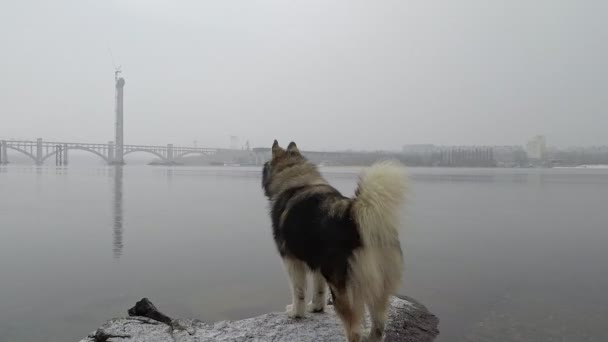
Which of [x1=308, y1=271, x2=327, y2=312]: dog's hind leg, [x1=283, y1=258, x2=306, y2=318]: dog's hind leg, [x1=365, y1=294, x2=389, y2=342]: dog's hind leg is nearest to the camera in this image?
[x1=365, y1=294, x2=389, y2=342]: dog's hind leg

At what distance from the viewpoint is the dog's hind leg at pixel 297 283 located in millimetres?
4371

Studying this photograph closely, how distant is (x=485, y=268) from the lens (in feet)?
27.0

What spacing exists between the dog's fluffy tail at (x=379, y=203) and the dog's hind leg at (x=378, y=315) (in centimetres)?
55

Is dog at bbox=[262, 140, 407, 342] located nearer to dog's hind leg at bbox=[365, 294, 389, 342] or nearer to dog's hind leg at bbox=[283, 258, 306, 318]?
dog's hind leg at bbox=[365, 294, 389, 342]

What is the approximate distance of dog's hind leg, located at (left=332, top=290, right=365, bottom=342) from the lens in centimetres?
350

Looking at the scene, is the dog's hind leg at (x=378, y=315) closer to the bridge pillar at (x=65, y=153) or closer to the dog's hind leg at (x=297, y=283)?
the dog's hind leg at (x=297, y=283)

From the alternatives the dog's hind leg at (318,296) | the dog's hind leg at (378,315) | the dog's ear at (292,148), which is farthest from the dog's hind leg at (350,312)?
the dog's ear at (292,148)

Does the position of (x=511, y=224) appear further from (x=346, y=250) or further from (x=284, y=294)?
(x=346, y=250)

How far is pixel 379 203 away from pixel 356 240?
0.35 m

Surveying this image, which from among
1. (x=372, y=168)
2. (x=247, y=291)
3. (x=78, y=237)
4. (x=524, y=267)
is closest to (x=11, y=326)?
(x=247, y=291)

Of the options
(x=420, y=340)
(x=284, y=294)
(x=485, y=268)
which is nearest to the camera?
(x=420, y=340)

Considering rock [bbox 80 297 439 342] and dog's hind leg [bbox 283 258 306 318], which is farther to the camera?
dog's hind leg [bbox 283 258 306 318]

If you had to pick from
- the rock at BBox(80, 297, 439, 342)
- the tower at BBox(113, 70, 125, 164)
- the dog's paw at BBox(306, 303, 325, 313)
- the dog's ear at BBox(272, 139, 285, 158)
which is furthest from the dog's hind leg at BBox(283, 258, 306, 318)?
the tower at BBox(113, 70, 125, 164)

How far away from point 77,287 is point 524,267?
326 inches
